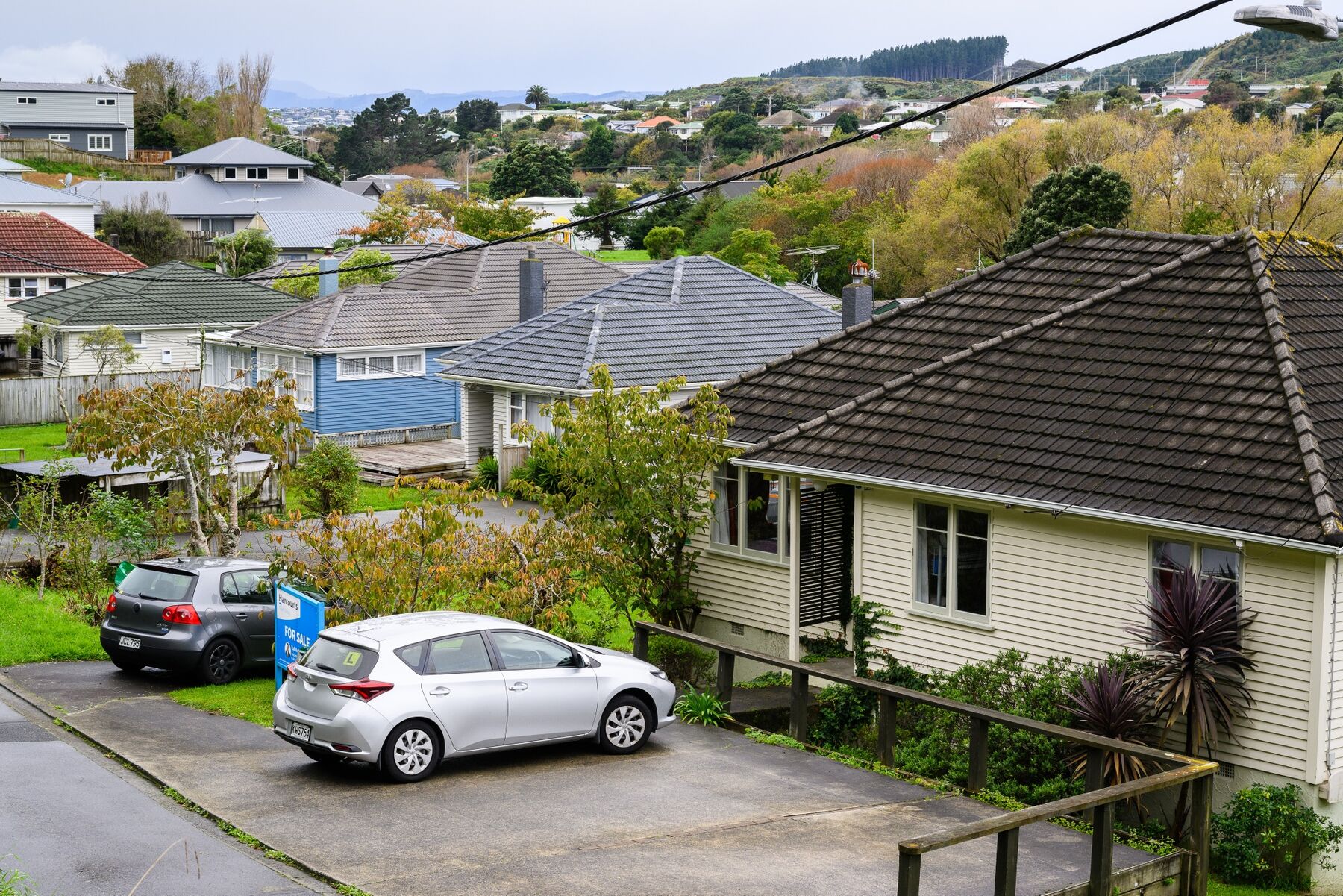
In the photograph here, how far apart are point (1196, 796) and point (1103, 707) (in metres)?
1.76

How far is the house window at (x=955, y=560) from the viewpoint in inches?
645

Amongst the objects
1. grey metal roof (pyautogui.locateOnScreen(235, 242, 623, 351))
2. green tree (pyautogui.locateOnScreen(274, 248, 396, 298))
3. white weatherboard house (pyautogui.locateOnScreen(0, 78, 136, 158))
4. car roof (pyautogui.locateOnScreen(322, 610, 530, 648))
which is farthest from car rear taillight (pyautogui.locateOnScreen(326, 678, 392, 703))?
white weatherboard house (pyautogui.locateOnScreen(0, 78, 136, 158))

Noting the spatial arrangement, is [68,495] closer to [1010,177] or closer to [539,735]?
[539,735]

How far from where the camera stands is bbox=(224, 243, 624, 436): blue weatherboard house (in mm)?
43062

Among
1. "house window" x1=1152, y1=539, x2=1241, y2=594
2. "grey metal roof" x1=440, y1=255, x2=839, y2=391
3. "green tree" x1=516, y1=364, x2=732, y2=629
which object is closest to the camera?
"house window" x1=1152, y1=539, x2=1241, y2=594

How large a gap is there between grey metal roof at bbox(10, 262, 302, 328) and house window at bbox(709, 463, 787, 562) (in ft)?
115

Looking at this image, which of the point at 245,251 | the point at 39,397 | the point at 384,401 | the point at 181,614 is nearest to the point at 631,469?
the point at 181,614

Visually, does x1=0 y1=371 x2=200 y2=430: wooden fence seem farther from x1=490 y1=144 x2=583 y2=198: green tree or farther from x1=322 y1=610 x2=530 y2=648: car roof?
x1=490 y1=144 x2=583 y2=198: green tree

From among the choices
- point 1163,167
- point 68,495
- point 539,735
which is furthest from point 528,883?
point 1163,167

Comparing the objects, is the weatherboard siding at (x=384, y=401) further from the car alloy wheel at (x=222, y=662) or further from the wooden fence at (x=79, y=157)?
the wooden fence at (x=79, y=157)

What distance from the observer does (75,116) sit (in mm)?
122062

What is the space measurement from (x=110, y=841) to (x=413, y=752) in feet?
9.26

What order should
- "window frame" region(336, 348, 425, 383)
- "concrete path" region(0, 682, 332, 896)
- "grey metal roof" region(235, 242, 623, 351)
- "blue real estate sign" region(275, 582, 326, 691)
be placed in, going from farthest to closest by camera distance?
1. "grey metal roof" region(235, 242, 623, 351)
2. "window frame" region(336, 348, 425, 383)
3. "blue real estate sign" region(275, 582, 326, 691)
4. "concrete path" region(0, 682, 332, 896)

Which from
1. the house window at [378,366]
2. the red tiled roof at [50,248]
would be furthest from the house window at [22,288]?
the house window at [378,366]
